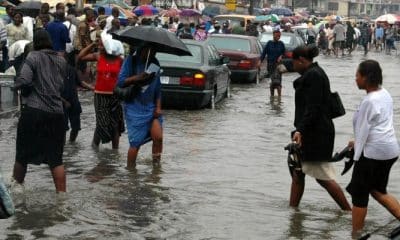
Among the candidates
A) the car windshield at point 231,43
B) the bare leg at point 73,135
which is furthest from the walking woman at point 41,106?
the car windshield at point 231,43

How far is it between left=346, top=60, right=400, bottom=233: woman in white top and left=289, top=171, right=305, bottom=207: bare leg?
1237 millimetres

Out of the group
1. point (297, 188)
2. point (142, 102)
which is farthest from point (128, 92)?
point (297, 188)

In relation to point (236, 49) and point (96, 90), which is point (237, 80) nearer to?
point (236, 49)

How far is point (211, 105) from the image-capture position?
742 inches

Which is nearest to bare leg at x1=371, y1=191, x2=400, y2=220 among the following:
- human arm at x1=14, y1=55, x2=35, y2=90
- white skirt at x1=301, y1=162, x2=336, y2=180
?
white skirt at x1=301, y1=162, x2=336, y2=180

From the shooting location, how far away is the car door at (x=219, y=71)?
756 inches

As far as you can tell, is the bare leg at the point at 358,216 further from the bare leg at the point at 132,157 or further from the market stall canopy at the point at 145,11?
the market stall canopy at the point at 145,11

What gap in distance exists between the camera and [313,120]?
872 centimetres

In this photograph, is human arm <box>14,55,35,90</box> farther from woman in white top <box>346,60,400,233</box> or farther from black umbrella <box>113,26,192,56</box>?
woman in white top <box>346,60,400,233</box>

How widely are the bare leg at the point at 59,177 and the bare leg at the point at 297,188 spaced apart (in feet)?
7.38

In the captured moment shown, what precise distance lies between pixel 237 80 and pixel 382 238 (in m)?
18.0

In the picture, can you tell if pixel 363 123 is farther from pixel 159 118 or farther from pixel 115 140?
pixel 115 140

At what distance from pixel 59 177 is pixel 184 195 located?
1430 mm

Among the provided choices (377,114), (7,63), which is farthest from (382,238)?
(7,63)
